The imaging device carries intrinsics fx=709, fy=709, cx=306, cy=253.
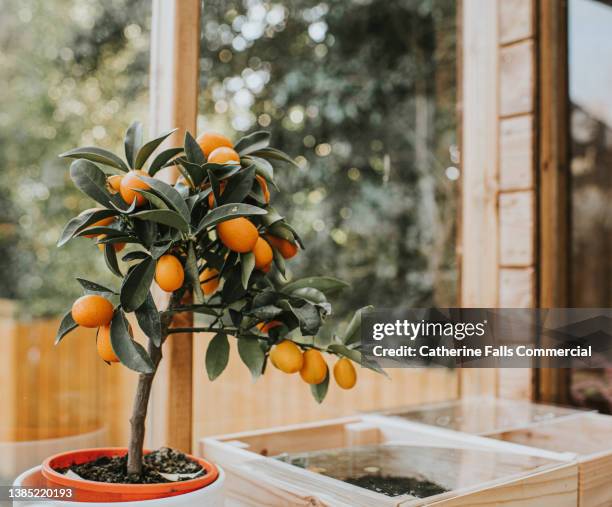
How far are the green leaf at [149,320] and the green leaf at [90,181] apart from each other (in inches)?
6.0

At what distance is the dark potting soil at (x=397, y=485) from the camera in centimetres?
111

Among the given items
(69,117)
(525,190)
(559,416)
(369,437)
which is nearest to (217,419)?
(369,437)

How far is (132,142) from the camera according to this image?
111 cm

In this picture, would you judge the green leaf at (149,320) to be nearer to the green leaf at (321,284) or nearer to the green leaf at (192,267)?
the green leaf at (192,267)

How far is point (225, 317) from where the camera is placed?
1.21 m

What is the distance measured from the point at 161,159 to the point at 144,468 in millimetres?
462

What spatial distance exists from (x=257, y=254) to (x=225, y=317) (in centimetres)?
18

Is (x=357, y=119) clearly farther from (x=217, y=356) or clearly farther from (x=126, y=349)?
(x=126, y=349)

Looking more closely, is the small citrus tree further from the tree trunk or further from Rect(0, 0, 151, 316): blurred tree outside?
Rect(0, 0, 151, 316): blurred tree outside

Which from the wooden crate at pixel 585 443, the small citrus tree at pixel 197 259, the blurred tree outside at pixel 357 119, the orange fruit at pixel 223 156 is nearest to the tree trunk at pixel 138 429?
the small citrus tree at pixel 197 259

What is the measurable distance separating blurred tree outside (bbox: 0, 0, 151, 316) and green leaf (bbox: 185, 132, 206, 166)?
16.1 inches

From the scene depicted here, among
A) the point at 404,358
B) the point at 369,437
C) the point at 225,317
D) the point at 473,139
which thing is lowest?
the point at 369,437

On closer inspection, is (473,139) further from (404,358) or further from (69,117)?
(69,117)

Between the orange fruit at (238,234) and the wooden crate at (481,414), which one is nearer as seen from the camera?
the orange fruit at (238,234)
